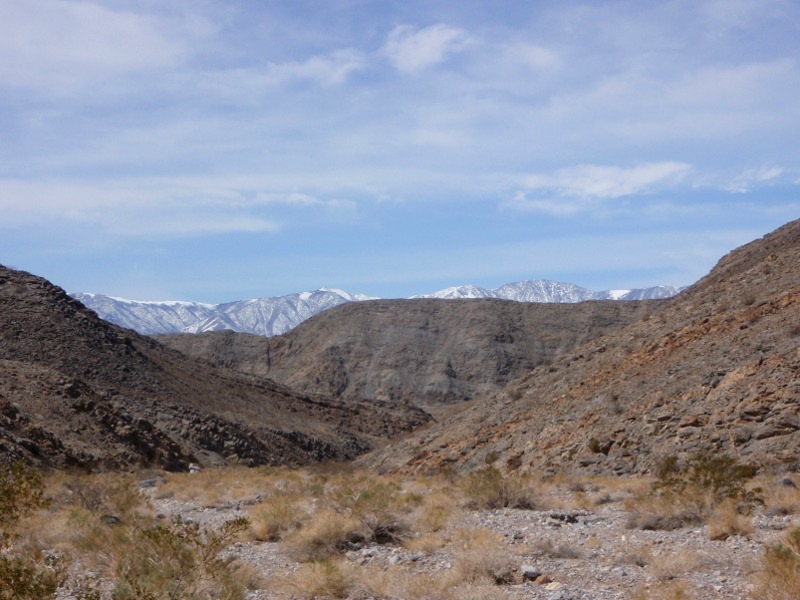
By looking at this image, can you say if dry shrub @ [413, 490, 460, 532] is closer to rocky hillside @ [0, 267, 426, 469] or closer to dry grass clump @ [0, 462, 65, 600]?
dry grass clump @ [0, 462, 65, 600]

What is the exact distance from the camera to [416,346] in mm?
103125

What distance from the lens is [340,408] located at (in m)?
70.1

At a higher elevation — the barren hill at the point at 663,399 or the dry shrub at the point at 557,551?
the barren hill at the point at 663,399

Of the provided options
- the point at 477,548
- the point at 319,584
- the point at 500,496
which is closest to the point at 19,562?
the point at 319,584

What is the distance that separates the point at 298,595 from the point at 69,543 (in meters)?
5.25

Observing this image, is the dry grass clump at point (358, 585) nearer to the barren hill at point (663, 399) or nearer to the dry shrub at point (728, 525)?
the dry shrub at point (728, 525)

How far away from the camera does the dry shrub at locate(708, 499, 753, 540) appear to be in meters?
10.9

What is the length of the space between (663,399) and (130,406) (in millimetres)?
29763

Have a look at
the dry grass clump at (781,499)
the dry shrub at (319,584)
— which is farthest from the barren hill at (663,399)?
the dry shrub at (319,584)

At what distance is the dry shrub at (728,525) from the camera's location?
35.7 feet

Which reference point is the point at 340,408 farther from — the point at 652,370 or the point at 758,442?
the point at 758,442

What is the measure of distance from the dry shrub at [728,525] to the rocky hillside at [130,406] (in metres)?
21.5

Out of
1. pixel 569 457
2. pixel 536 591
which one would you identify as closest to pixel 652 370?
pixel 569 457

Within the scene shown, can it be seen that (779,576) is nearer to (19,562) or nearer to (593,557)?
(593,557)
